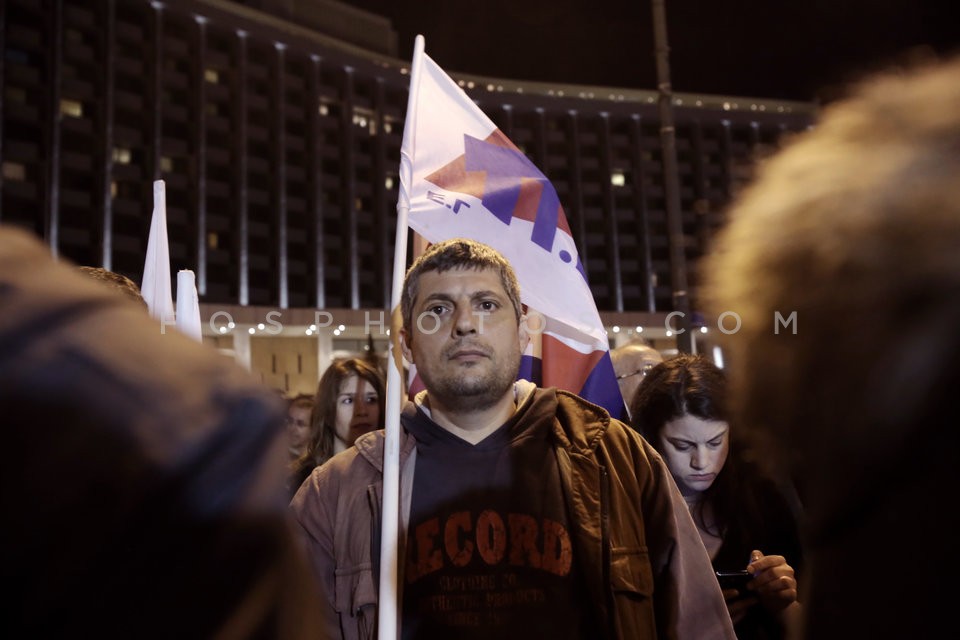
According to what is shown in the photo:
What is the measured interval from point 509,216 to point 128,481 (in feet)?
11.5

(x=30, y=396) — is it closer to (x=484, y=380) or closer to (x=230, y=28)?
(x=484, y=380)

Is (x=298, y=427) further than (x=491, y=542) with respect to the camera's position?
Yes

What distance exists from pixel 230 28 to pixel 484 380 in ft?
186

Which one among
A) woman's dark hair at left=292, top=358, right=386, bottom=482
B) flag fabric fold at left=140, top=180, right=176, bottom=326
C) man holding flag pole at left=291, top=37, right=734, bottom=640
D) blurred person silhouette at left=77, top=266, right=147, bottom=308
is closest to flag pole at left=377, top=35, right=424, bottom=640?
man holding flag pole at left=291, top=37, right=734, bottom=640

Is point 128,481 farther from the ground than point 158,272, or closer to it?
closer to it

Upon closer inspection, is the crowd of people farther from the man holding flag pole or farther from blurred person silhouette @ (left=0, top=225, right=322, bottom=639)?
the man holding flag pole

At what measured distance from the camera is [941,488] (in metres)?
0.76

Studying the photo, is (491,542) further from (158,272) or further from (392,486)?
(158,272)

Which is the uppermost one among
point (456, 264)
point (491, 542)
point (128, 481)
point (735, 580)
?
point (456, 264)

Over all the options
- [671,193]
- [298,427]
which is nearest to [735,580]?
[298,427]

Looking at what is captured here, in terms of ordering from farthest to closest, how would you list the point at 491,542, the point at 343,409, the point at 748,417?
the point at 343,409, the point at 491,542, the point at 748,417

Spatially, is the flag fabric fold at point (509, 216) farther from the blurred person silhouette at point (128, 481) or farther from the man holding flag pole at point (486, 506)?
the blurred person silhouette at point (128, 481)

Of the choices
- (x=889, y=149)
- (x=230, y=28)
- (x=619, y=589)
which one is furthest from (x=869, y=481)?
(x=230, y=28)

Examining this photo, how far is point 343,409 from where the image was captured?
5.21m
